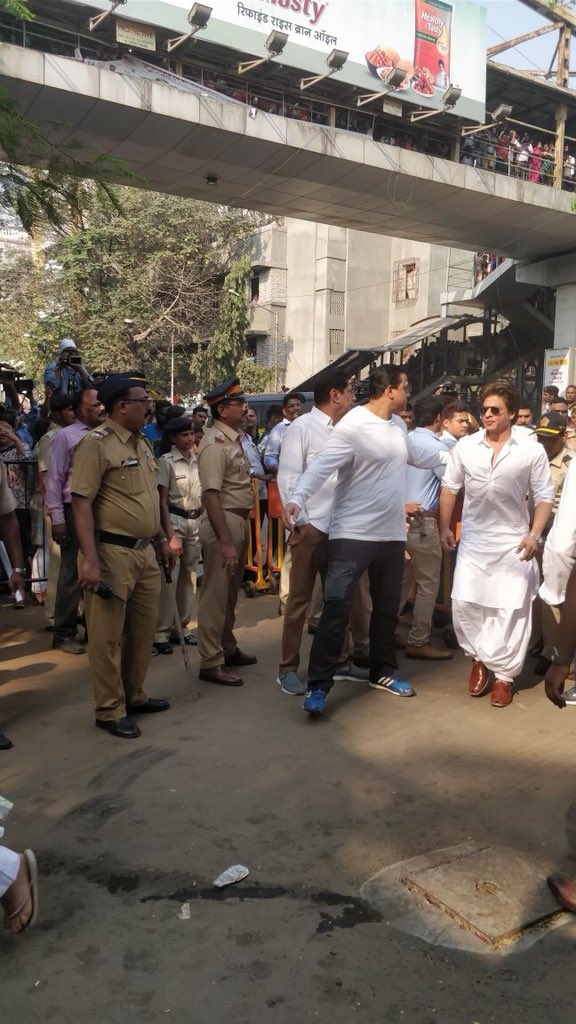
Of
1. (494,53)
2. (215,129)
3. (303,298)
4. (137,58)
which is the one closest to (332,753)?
(215,129)

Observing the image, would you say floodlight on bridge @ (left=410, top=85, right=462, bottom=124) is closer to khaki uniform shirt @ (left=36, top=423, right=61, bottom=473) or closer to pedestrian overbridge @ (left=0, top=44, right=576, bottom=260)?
pedestrian overbridge @ (left=0, top=44, right=576, bottom=260)

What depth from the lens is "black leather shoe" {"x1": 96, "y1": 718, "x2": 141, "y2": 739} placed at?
4.24 metres

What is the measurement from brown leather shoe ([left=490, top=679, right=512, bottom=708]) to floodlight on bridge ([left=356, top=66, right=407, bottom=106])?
55.1 ft

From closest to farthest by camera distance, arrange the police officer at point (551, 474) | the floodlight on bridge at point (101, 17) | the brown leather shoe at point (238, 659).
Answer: the police officer at point (551, 474) < the brown leather shoe at point (238, 659) < the floodlight on bridge at point (101, 17)

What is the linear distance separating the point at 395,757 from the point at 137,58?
16.5m

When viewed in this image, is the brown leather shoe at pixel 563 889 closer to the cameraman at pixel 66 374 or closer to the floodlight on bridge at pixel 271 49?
the cameraman at pixel 66 374

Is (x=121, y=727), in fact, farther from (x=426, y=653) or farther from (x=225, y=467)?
(x=426, y=653)

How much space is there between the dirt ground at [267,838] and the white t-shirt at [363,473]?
1.04m

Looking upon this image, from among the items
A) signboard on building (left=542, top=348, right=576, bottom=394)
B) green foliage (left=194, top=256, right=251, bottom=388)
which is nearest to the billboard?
signboard on building (left=542, top=348, right=576, bottom=394)

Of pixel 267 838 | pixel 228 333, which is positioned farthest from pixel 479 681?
pixel 228 333

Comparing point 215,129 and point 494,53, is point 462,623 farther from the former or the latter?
point 494,53

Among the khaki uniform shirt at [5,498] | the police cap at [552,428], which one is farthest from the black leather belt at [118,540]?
the police cap at [552,428]

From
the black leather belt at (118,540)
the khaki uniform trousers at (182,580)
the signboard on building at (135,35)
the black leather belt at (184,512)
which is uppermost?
the signboard on building at (135,35)

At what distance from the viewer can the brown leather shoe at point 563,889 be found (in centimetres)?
268
